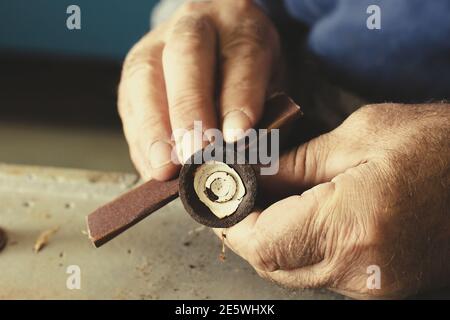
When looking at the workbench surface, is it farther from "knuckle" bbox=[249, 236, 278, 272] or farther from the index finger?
the index finger

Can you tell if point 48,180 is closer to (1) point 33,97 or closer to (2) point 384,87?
(2) point 384,87

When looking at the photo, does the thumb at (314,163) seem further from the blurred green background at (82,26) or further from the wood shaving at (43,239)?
the blurred green background at (82,26)

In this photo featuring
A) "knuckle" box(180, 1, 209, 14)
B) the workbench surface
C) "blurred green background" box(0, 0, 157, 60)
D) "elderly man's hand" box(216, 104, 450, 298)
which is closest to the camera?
"elderly man's hand" box(216, 104, 450, 298)

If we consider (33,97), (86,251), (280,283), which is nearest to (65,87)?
(33,97)

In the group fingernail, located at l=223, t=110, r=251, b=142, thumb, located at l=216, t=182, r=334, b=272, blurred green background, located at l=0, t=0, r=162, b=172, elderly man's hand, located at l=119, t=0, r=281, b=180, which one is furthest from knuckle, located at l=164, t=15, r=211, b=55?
blurred green background, located at l=0, t=0, r=162, b=172

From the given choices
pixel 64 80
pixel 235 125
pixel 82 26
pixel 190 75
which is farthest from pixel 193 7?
pixel 64 80

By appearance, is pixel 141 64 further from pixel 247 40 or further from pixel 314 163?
pixel 314 163

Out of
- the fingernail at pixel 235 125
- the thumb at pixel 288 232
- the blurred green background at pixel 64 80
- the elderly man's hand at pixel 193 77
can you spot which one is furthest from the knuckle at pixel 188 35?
the blurred green background at pixel 64 80
